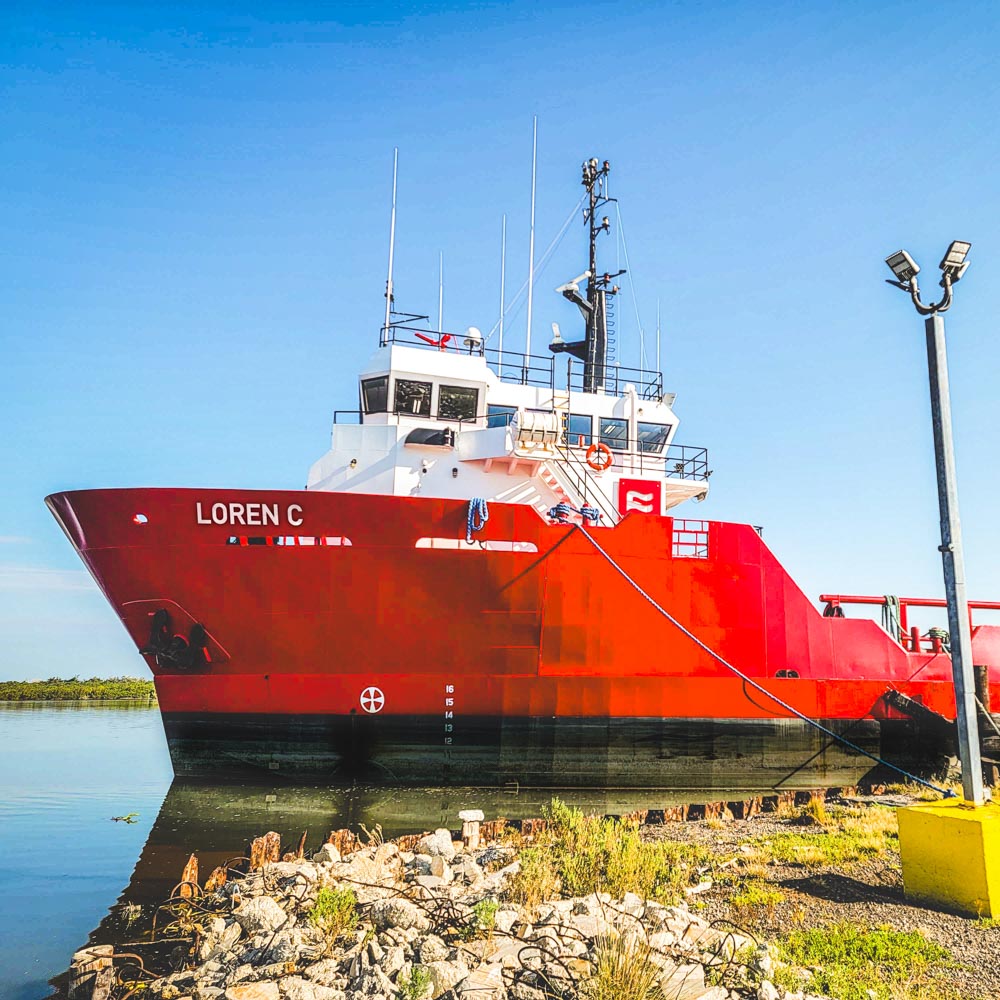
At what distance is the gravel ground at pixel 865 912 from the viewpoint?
4504 millimetres

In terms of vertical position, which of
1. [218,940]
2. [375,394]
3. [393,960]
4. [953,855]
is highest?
[375,394]

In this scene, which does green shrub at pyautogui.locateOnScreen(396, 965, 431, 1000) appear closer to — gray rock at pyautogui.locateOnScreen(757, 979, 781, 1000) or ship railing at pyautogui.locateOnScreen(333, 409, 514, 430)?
gray rock at pyautogui.locateOnScreen(757, 979, 781, 1000)

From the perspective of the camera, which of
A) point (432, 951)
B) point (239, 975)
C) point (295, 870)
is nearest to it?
point (432, 951)

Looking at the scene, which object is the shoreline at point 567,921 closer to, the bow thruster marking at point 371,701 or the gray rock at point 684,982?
the gray rock at point 684,982

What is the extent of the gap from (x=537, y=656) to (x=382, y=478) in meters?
4.09

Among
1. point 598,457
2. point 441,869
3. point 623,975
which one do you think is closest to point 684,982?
point 623,975

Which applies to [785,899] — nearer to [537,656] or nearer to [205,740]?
[537,656]

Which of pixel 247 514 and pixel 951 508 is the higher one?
pixel 247 514

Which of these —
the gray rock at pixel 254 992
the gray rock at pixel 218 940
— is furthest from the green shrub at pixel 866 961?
the gray rock at pixel 218 940

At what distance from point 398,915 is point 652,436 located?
37.4 ft

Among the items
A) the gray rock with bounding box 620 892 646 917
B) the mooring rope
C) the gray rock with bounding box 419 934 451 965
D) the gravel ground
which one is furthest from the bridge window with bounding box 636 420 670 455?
the gray rock with bounding box 419 934 451 965

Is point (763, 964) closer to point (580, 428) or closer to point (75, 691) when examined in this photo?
point (580, 428)

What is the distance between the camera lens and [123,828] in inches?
438

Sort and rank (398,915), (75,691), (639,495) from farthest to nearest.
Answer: (75,691) → (639,495) → (398,915)
